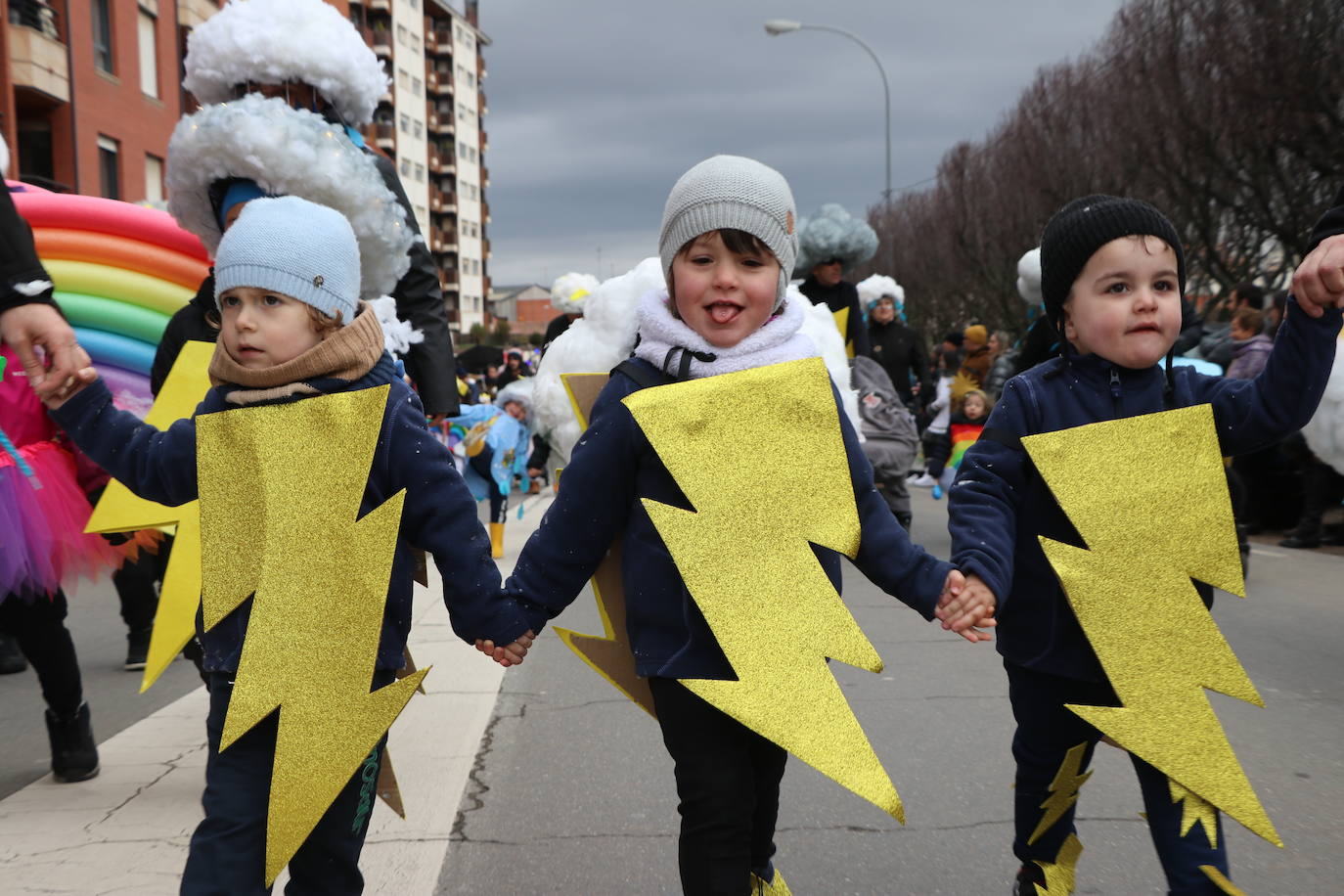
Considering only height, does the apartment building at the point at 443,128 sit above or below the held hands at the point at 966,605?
above

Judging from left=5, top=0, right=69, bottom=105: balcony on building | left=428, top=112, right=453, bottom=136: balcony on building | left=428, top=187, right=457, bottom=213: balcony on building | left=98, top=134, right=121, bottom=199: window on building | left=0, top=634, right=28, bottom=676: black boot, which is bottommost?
left=0, top=634, right=28, bottom=676: black boot

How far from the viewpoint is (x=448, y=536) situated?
250cm

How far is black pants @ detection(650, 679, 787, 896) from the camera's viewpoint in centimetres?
240

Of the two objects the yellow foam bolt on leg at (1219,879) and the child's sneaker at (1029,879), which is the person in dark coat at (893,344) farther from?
the yellow foam bolt on leg at (1219,879)

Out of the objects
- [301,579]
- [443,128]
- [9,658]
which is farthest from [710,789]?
[443,128]

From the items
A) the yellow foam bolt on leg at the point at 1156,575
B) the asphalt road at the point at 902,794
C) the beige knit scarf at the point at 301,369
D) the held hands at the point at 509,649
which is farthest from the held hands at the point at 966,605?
the beige knit scarf at the point at 301,369

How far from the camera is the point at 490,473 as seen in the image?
9.77 m

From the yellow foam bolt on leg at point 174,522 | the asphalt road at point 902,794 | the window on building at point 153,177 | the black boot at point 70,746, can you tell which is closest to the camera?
the yellow foam bolt on leg at point 174,522

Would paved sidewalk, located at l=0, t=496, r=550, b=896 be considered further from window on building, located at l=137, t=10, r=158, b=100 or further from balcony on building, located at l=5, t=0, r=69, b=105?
window on building, located at l=137, t=10, r=158, b=100

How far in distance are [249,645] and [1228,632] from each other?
5.28 m

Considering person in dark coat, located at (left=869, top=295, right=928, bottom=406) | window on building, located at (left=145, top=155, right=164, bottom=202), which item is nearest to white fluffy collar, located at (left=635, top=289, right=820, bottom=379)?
person in dark coat, located at (left=869, top=295, right=928, bottom=406)

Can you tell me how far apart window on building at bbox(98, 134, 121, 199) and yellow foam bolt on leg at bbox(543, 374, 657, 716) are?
22.8 metres

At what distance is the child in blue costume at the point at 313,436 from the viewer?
8.09 feet

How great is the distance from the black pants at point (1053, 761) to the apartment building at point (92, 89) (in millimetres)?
19315
